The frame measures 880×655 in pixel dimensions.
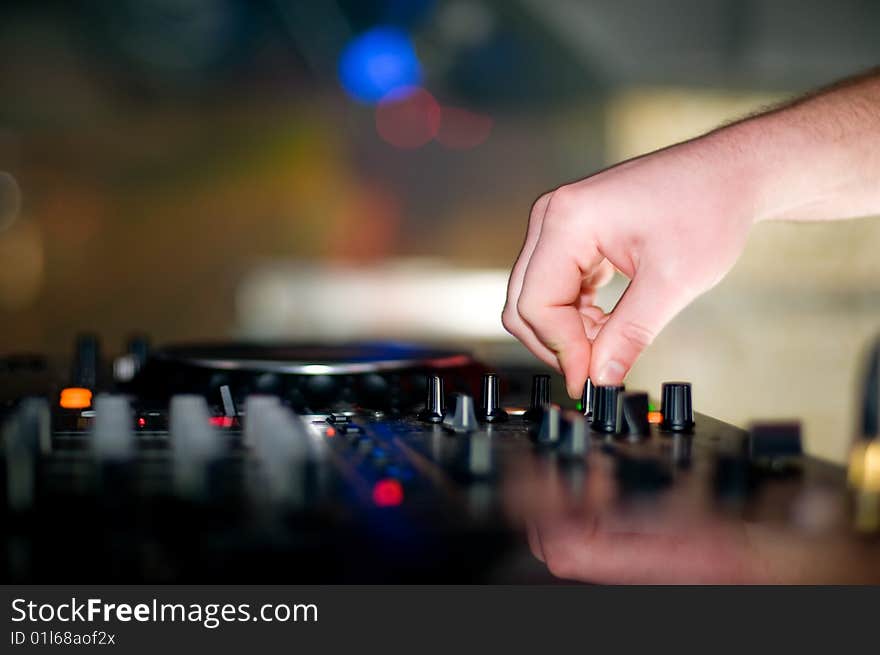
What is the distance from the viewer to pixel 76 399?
0.75 metres

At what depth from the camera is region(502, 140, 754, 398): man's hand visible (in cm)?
72

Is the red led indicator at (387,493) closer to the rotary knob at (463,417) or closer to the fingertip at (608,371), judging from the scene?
the rotary knob at (463,417)

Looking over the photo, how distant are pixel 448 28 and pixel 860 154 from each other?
2.47m

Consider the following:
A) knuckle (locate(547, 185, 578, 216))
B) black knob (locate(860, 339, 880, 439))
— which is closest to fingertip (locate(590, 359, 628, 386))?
knuckle (locate(547, 185, 578, 216))

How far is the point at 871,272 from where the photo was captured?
11.3ft

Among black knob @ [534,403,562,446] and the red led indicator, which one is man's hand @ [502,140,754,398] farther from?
the red led indicator

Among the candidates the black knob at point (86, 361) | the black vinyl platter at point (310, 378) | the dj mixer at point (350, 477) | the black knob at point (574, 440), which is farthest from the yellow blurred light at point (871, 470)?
the black knob at point (86, 361)

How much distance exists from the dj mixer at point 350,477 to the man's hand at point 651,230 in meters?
0.07

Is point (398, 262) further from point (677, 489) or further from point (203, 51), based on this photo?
point (677, 489)

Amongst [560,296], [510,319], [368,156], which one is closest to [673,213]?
[560,296]

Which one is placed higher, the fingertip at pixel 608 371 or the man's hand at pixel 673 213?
the man's hand at pixel 673 213

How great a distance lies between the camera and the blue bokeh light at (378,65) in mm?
3098

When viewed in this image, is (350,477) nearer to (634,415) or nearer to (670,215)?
(634,415)

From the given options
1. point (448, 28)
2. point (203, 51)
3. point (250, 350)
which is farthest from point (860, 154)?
point (203, 51)
